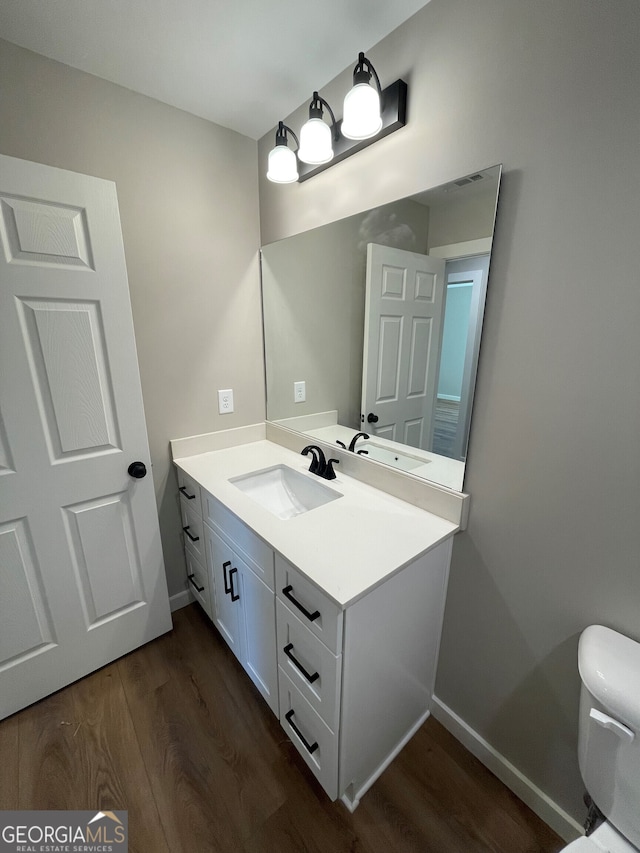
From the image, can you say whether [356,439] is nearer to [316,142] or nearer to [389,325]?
[389,325]

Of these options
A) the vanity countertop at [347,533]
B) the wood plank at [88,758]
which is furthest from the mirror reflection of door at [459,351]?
the wood plank at [88,758]

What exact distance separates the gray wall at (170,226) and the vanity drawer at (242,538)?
1.52 feet

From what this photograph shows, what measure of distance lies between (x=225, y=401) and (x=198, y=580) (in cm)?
93

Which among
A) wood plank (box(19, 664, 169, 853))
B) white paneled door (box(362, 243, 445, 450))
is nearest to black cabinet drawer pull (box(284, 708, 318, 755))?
wood plank (box(19, 664, 169, 853))

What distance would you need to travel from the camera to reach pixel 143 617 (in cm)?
161

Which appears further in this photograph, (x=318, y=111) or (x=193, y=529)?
(x=193, y=529)

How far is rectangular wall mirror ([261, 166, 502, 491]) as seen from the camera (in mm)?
1046

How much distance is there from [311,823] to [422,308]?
170 cm

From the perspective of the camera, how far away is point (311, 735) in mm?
1053

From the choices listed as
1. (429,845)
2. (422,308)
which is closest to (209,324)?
(422,308)

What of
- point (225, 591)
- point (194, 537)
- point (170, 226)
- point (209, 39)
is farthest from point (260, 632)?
point (209, 39)

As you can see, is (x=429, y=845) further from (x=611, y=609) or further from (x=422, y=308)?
(x=422, y=308)

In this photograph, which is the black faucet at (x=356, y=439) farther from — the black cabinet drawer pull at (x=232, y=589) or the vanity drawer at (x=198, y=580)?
the vanity drawer at (x=198, y=580)

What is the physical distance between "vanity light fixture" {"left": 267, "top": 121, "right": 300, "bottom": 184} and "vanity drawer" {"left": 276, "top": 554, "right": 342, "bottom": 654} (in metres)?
1.42
